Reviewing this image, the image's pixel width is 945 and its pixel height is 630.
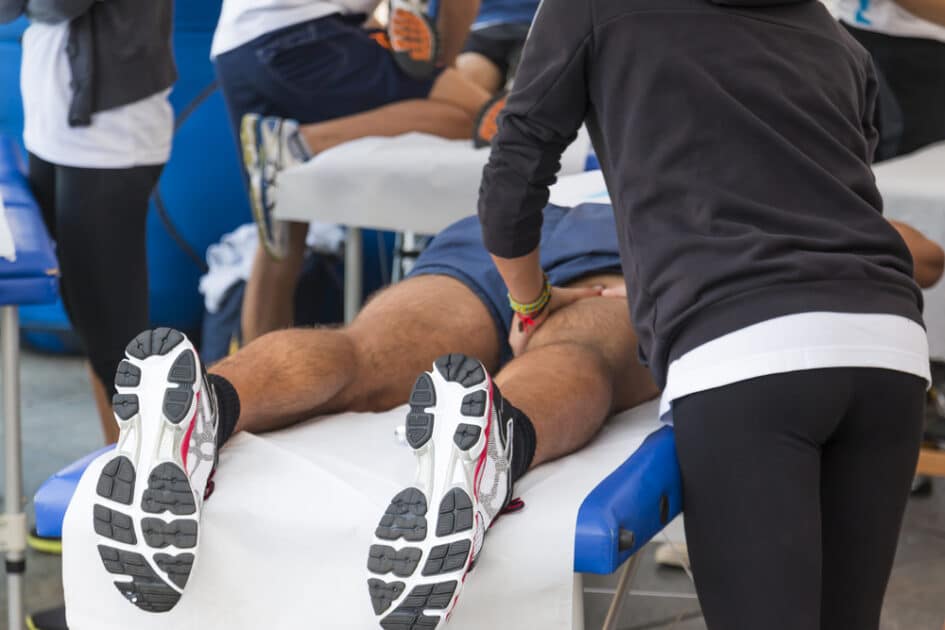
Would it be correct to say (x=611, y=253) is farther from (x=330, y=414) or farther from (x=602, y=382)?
(x=330, y=414)

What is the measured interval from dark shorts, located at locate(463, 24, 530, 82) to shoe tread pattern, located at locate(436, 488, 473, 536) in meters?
2.44

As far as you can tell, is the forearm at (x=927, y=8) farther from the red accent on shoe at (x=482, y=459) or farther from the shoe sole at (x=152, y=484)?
the shoe sole at (x=152, y=484)

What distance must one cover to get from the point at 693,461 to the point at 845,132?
14.2 inches

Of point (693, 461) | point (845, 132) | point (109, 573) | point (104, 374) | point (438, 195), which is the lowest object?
point (104, 374)

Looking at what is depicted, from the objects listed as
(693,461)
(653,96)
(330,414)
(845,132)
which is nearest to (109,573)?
(330,414)

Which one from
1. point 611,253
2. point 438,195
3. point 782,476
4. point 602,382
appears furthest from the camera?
point 438,195

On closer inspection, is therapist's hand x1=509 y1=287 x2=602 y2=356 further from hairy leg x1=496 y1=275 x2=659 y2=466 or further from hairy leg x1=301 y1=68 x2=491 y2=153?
hairy leg x1=301 y1=68 x2=491 y2=153

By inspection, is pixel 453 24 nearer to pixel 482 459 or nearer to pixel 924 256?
pixel 924 256

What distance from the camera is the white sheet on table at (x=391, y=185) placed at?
2490 millimetres

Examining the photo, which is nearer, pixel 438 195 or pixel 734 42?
pixel 734 42

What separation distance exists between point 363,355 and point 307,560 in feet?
1.38

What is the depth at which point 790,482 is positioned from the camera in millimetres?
1096

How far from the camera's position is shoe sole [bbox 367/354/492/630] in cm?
106

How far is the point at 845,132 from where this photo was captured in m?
1.18
